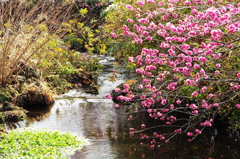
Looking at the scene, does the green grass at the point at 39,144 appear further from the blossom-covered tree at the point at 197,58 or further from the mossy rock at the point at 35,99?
the mossy rock at the point at 35,99

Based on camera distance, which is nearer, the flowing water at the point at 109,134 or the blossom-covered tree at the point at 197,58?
the blossom-covered tree at the point at 197,58

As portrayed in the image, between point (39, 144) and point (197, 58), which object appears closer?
point (197, 58)

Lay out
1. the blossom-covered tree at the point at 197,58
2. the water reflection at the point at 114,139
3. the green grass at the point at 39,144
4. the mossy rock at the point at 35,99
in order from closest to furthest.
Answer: the blossom-covered tree at the point at 197,58
the green grass at the point at 39,144
the water reflection at the point at 114,139
the mossy rock at the point at 35,99

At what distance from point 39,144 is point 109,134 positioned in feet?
5.15

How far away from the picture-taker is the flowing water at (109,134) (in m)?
6.42

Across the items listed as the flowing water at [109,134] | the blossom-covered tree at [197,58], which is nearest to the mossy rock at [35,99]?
the flowing water at [109,134]

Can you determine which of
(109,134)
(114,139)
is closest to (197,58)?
(114,139)

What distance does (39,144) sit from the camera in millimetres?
6824

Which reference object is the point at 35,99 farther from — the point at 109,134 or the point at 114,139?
the point at 114,139

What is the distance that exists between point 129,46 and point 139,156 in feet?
13.1

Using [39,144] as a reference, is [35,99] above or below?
above

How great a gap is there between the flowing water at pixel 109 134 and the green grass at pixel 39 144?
271mm

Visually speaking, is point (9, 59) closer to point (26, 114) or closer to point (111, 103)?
point (26, 114)

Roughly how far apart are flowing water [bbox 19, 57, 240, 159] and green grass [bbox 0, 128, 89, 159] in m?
0.27
